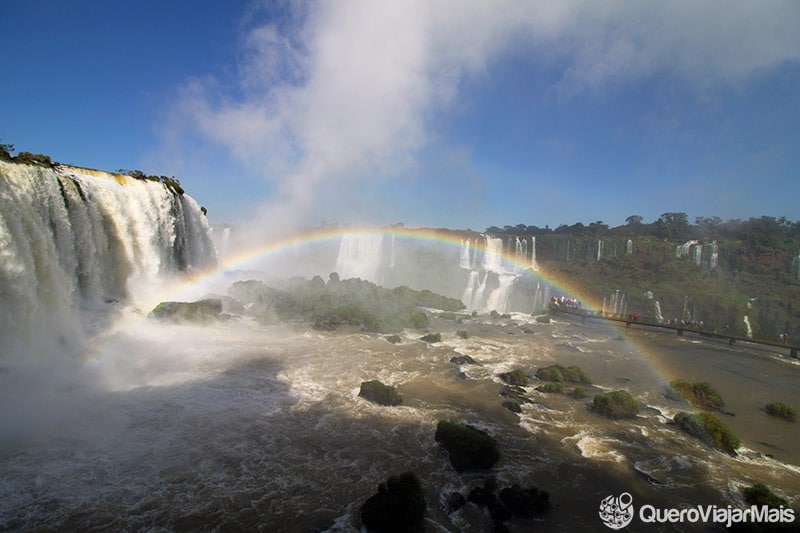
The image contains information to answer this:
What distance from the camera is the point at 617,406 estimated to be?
1067 cm

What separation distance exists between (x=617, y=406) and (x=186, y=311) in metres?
19.1

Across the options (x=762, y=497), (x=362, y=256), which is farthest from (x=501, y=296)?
(x=762, y=497)

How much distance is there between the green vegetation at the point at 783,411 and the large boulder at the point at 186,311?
23720mm

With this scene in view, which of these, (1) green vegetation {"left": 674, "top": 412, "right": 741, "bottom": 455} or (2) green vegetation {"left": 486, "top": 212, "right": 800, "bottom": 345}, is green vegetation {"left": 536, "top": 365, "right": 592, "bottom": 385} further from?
(2) green vegetation {"left": 486, "top": 212, "right": 800, "bottom": 345}

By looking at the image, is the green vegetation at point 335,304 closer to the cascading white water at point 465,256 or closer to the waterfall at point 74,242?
the waterfall at point 74,242

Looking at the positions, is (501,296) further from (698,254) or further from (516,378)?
(698,254)

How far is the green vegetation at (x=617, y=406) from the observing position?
10.6 meters

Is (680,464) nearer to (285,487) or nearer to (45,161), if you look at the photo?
(285,487)

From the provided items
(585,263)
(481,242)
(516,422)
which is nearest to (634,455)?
(516,422)

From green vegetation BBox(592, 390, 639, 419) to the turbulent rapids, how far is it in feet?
0.93

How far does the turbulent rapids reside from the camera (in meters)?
6.38

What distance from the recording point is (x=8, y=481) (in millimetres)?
Result: 6176

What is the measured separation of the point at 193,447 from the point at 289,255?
138 feet

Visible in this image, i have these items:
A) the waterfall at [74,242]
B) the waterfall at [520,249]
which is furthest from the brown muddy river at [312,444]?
the waterfall at [520,249]
